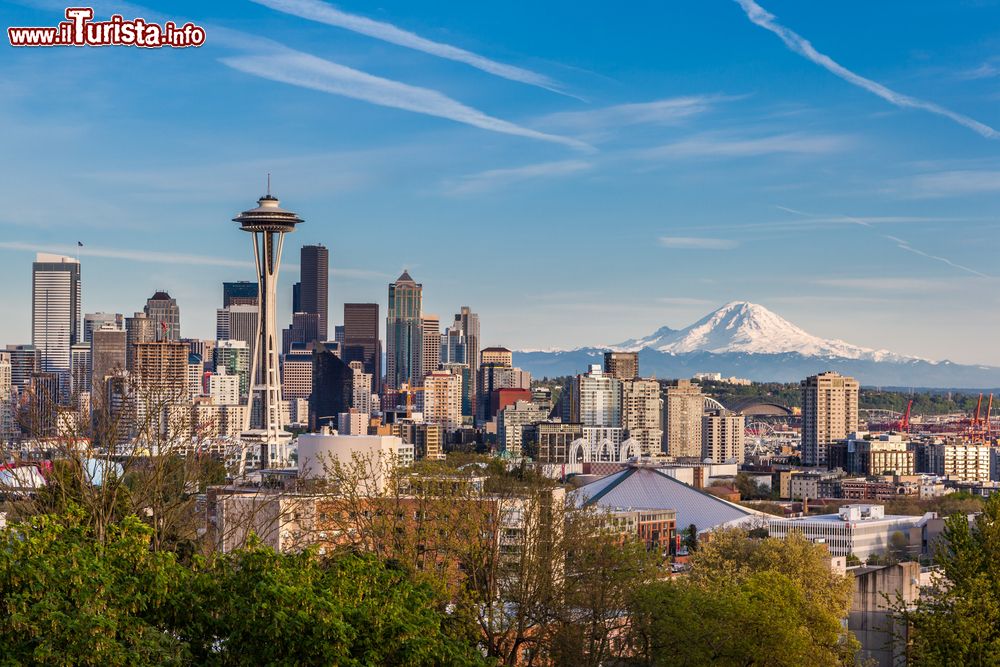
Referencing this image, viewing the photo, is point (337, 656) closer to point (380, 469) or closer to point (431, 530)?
point (431, 530)

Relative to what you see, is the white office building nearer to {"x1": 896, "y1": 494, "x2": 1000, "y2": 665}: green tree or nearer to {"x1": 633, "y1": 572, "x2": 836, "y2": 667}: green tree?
{"x1": 633, "y1": 572, "x2": 836, "y2": 667}: green tree

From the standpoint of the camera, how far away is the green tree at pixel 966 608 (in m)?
20.6

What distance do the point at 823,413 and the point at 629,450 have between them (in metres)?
35.6

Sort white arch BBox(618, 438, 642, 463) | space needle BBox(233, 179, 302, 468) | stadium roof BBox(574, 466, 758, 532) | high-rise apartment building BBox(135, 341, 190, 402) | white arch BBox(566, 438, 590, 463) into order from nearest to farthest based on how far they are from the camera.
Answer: high-rise apartment building BBox(135, 341, 190, 402) → stadium roof BBox(574, 466, 758, 532) → space needle BBox(233, 179, 302, 468) → white arch BBox(566, 438, 590, 463) → white arch BBox(618, 438, 642, 463)

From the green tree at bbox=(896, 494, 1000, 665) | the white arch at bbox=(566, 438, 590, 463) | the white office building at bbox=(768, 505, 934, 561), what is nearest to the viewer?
the green tree at bbox=(896, 494, 1000, 665)

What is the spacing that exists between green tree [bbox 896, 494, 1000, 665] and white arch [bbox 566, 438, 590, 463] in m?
117

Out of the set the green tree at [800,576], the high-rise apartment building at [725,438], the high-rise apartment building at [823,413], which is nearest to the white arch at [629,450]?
the high-rise apartment building at [725,438]

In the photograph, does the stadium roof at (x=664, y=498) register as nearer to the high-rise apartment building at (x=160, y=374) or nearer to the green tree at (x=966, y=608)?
the high-rise apartment building at (x=160, y=374)

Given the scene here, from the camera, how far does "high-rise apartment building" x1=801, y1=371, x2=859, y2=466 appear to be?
608ft

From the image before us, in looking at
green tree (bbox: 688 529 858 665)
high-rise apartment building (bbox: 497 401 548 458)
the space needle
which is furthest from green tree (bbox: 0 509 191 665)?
high-rise apartment building (bbox: 497 401 548 458)

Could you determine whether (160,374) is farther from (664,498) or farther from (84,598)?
(84,598)

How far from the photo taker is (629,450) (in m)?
162

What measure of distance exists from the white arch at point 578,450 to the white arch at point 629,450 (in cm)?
422

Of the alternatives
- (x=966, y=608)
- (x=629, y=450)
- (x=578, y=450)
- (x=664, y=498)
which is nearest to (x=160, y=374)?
(x=664, y=498)
